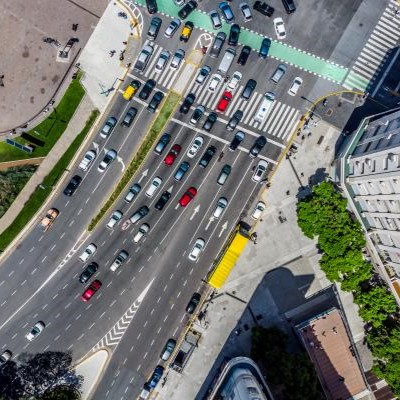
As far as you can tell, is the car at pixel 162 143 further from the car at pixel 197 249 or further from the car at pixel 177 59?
the car at pixel 197 249

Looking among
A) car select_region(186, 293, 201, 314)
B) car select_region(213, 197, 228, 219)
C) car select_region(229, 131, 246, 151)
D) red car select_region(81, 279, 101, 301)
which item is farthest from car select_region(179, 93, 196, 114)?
red car select_region(81, 279, 101, 301)

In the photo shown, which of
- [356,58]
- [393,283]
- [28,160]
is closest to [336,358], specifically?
[393,283]

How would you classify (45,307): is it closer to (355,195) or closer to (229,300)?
(229,300)

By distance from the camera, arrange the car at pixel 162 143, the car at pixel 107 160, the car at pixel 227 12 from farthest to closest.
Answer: the car at pixel 227 12 → the car at pixel 162 143 → the car at pixel 107 160

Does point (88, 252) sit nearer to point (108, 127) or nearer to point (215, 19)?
point (108, 127)

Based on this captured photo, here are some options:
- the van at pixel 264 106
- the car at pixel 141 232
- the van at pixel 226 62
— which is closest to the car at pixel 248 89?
the van at pixel 264 106

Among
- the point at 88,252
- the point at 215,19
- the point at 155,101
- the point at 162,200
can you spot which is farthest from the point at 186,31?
the point at 88,252
